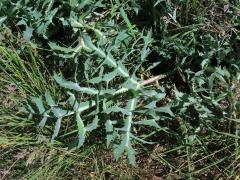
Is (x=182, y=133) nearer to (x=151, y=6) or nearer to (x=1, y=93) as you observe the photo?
(x=151, y=6)

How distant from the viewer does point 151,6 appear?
226cm

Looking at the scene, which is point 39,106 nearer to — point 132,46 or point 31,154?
point 31,154

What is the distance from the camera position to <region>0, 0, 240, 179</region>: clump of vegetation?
2.08 m

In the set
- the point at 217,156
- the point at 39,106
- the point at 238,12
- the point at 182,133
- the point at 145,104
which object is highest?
the point at 238,12

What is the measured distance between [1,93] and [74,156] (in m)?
0.49

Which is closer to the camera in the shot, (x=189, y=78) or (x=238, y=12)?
(x=238, y=12)

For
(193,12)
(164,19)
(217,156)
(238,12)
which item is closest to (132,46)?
(164,19)

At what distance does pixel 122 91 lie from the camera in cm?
214

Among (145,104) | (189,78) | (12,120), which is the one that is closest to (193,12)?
(189,78)

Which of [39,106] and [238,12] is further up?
[238,12]

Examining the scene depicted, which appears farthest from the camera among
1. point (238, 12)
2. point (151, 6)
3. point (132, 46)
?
point (151, 6)

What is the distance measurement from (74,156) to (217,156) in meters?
0.69

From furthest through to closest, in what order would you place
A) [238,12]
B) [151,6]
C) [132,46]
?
1. [151,6]
2. [132,46]
3. [238,12]

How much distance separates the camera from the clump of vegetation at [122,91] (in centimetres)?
208
